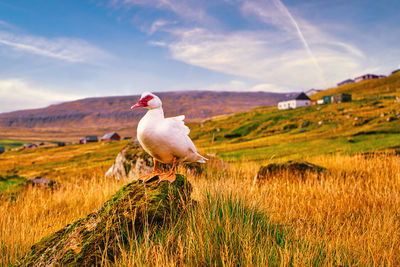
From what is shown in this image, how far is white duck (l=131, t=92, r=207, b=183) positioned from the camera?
446 centimetres

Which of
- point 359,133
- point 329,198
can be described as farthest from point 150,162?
point 359,133

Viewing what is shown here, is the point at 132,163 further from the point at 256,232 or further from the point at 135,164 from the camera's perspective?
the point at 256,232

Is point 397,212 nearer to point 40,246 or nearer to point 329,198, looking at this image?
point 329,198

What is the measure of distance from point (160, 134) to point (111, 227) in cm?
156

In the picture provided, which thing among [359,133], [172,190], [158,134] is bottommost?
[359,133]

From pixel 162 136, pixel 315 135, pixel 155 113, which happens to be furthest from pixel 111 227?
pixel 315 135

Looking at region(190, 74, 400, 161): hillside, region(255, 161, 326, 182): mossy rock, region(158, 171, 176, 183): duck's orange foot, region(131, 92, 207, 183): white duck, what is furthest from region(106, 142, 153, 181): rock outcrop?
region(131, 92, 207, 183): white duck

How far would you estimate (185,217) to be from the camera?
4.64m

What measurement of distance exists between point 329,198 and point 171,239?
5197 millimetres

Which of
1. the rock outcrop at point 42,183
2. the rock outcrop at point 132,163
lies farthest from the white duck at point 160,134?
the rock outcrop at point 42,183

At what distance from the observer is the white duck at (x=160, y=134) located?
446 cm

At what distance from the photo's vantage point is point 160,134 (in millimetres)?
4492

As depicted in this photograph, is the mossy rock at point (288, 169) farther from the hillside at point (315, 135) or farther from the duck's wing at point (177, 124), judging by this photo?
the hillside at point (315, 135)

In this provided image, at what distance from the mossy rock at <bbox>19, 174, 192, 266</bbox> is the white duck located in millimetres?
327
